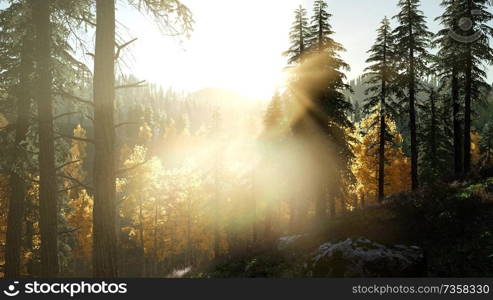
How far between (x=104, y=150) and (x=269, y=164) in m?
26.0

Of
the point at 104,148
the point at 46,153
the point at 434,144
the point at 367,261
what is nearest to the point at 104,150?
the point at 104,148

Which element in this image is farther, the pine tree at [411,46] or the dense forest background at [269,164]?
the pine tree at [411,46]

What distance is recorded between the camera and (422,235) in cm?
1269

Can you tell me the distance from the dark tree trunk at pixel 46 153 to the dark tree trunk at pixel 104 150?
374 centimetres

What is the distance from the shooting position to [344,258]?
9984 millimetres

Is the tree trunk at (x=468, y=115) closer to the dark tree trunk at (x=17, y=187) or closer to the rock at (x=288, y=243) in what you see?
the rock at (x=288, y=243)

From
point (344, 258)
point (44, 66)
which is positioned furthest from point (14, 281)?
point (344, 258)

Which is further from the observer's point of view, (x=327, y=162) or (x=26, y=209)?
(x=327, y=162)

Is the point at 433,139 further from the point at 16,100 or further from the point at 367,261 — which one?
the point at 16,100

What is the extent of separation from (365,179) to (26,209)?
29.9 meters

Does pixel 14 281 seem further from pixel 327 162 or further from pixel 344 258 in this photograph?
pixel 327 162

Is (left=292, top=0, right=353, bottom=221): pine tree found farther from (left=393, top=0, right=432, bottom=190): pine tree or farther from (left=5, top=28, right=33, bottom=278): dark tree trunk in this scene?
(left=5, top=28, right=33, bottom=278): dark tree trunk

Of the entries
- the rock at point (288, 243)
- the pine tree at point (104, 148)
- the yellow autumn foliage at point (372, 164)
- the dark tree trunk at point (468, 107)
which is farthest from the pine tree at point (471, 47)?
the pine tree at point (104, 148)

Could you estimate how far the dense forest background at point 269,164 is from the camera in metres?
8.94
